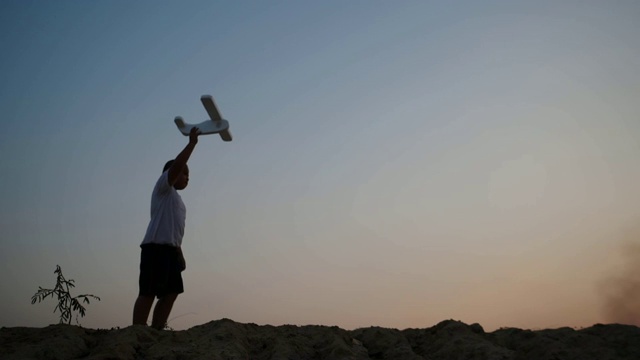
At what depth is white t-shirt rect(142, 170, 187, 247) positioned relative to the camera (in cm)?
481

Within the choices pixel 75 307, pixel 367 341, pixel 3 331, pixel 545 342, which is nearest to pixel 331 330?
pixel 367 341

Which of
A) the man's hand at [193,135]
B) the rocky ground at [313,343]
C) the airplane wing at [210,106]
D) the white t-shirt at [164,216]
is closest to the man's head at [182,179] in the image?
the white t-shirt at [164,216]

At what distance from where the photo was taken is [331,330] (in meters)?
4.42

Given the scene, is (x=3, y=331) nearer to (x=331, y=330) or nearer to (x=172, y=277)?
(x=172, y=277)

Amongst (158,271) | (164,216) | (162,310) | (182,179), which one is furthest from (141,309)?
(182,179)

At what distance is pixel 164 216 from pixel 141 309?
799 millimetres

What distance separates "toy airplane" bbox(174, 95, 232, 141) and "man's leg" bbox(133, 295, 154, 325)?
63.8 inches

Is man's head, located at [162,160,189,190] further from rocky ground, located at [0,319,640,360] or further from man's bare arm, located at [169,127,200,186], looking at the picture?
rocky ground, located at [0,319,640,360]

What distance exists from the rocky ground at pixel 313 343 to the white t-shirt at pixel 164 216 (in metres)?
0.90

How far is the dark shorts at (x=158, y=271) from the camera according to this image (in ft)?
15.5

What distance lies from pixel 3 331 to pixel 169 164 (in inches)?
73.5

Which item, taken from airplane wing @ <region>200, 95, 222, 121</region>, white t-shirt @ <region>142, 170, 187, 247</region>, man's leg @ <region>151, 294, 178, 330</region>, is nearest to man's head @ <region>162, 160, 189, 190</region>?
white t-shirt @ <region>142, 170, 187, 247</region>

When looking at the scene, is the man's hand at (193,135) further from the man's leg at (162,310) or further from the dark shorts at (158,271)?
the man's leg at (162,310)

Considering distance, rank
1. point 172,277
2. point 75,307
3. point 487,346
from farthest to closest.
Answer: point 75,307 < point 172,277 < point 487,346
